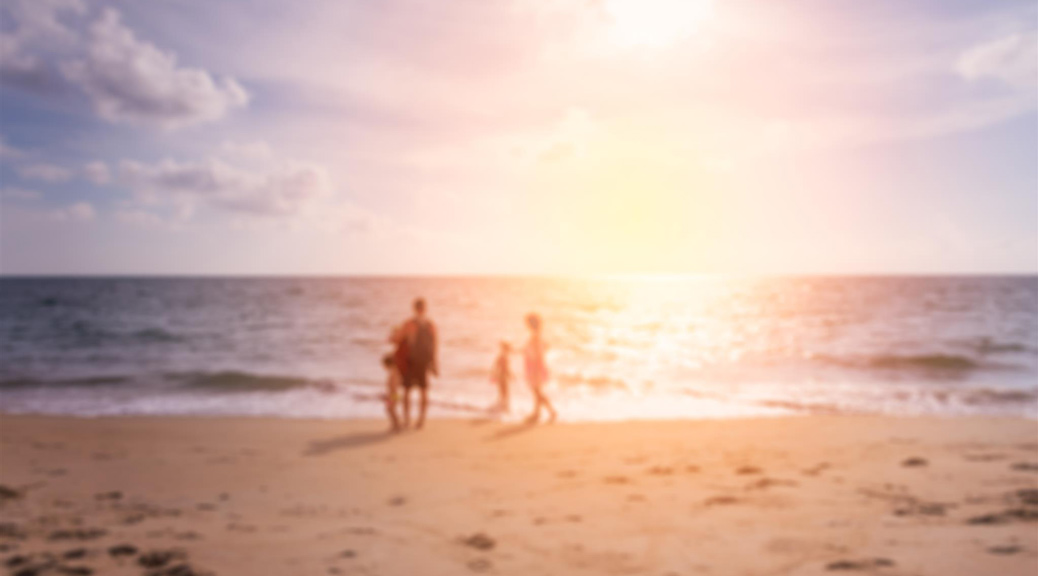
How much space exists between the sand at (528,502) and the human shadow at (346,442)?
3.0 inches

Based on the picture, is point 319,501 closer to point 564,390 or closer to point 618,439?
point 618,439

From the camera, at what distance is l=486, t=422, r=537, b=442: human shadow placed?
32.2 feet

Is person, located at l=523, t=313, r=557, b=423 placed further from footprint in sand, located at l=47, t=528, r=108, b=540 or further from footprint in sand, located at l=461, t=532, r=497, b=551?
footprint in sand, located at l=47, t=528, r=108, b=540

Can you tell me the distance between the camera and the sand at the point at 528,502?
431 centimetres

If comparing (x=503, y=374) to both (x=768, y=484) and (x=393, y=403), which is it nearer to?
(x=393, y=403)

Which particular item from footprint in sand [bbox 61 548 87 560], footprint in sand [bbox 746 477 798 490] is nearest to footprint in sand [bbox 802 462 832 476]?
footprint in sand [bbox 746 477 798 490]

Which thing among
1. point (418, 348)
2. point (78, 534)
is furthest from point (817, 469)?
point (78, 534)

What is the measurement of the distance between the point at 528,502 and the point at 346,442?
4465 mm

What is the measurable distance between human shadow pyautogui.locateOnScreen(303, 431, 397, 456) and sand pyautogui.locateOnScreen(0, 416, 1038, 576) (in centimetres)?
8

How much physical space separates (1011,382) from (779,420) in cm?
1080

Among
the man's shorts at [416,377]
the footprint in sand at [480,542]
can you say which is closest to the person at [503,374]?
the man's shorts at [416,377]

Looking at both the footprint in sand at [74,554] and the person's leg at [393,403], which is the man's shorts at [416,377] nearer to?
the person's leg at [393,403]

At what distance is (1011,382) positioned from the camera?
17000 millimetres

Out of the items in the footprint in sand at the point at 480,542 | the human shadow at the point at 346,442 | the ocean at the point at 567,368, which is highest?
the footprint in sand at the point at 480,542
